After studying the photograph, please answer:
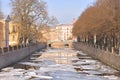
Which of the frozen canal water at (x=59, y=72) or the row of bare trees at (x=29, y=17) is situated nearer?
the frozen canal water at (x=59, y=72)

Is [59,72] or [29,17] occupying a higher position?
[29,17]

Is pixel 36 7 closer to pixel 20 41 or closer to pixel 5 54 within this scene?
pixel 20 41

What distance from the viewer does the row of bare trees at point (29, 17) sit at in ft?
251

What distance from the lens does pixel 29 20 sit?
78.7 m

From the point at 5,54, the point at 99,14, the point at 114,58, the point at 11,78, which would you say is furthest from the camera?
the point at 99,14

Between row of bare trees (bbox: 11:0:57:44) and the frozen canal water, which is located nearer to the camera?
the frozen canal water

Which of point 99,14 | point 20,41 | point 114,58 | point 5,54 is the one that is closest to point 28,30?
point 20,41

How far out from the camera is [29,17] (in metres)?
→ 78.4

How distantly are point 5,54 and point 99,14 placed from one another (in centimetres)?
1562

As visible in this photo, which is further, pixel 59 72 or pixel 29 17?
pixel 29 17

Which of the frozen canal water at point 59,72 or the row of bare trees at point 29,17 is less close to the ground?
the row of bare trees at point 29,17

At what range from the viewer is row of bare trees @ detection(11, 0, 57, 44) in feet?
251

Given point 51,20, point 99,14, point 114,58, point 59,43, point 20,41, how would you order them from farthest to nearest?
point 59,43 → point 51,20 → point 20,41 → point 99,14 → point 114,58

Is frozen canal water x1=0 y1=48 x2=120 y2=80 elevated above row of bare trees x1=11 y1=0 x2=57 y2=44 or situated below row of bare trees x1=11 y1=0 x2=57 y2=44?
below
